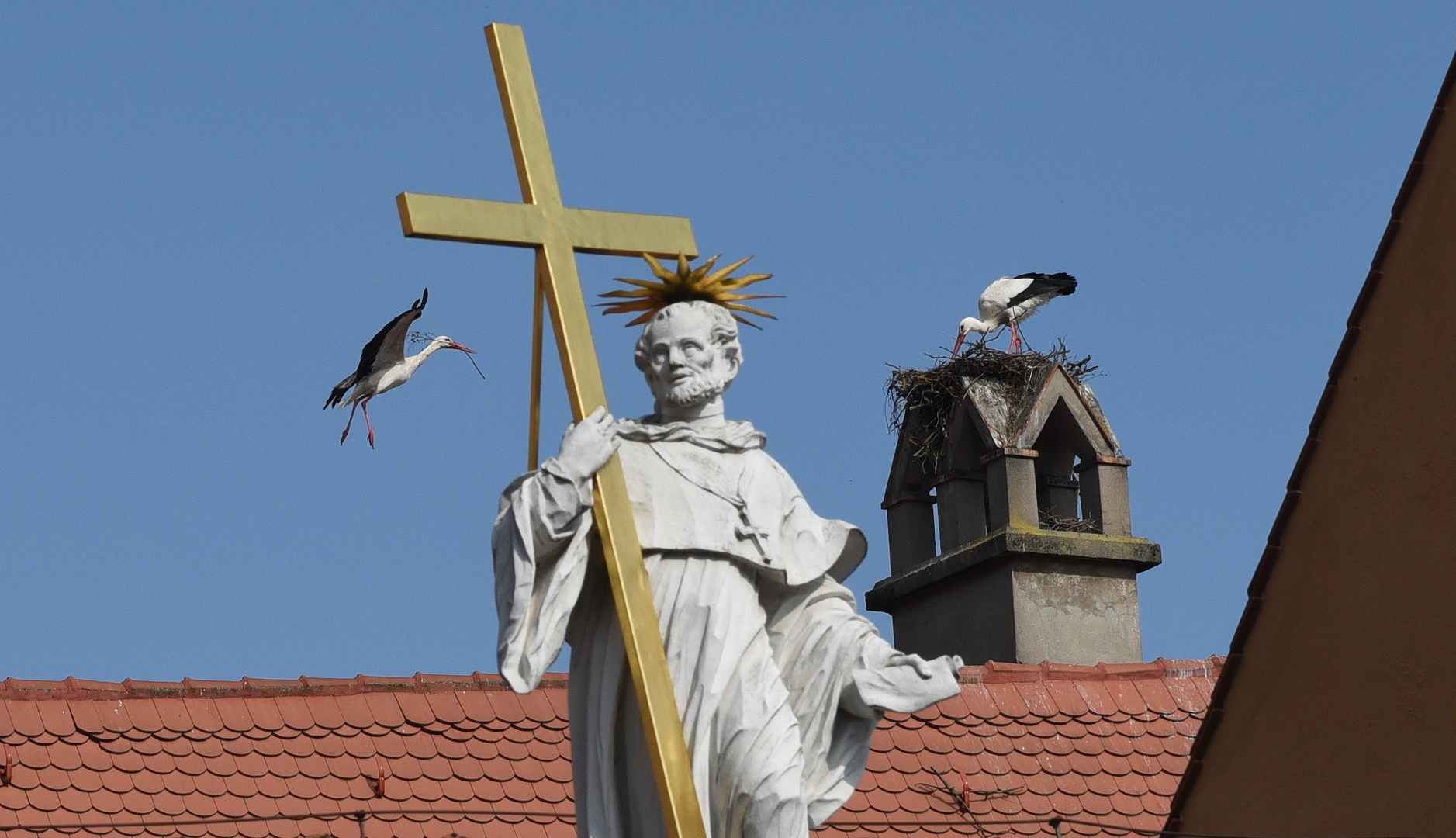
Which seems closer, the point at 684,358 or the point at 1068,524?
the point at 684,358

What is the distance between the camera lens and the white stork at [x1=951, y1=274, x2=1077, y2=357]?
73.6 ft

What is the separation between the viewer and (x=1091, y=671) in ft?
51.9

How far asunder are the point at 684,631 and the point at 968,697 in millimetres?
7364

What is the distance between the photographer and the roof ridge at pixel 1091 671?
15.7m

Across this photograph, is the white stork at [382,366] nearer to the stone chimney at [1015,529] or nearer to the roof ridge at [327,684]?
the roof ridge at [327,684]

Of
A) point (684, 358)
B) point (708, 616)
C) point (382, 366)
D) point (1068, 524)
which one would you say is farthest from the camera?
point (1068, 524)

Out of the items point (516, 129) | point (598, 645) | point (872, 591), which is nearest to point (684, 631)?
point (598, 645)

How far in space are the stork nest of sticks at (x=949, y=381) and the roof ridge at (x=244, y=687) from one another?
21.4 ft

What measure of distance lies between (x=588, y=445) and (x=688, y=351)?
1.86ft

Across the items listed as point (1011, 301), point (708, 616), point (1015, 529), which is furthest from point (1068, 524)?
point (708, 616)

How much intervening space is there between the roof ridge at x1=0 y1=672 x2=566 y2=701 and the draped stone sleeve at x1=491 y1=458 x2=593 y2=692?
6.14 meters

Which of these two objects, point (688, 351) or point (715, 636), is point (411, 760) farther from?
point (715, 636)

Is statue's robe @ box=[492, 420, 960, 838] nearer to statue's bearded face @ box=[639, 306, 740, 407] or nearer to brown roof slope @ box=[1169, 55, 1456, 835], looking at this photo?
statue's bearded face @ box=[639, 306, 740, 407]

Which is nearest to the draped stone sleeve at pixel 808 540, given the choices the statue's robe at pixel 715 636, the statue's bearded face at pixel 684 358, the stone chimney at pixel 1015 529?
the statue's robe at pixel 715 636
